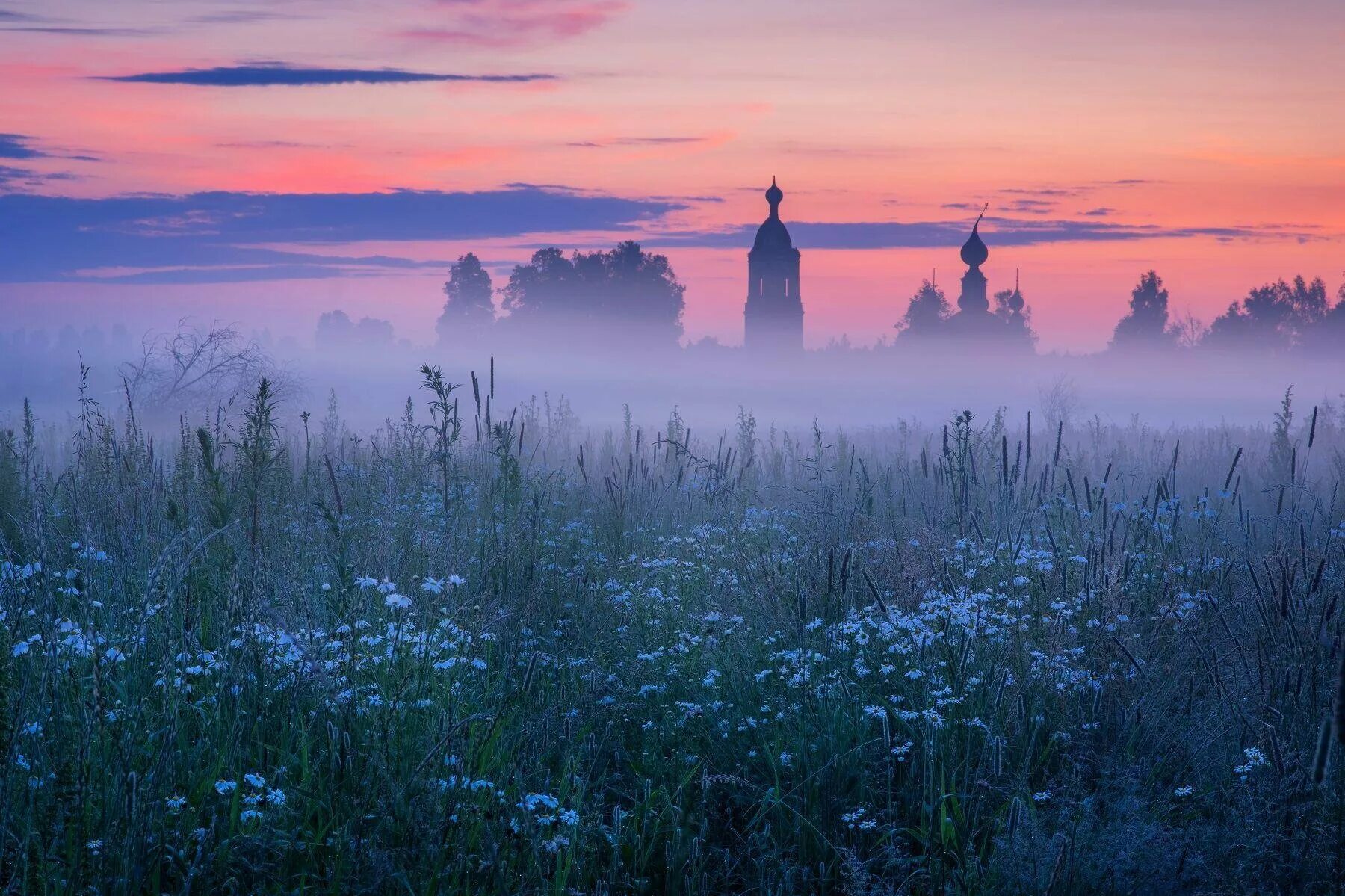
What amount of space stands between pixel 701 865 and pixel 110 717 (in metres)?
2.17

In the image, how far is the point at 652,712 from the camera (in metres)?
5.04

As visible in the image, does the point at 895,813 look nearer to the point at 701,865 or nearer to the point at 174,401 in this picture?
the point at 701,865

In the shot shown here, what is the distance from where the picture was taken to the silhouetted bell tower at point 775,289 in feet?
287

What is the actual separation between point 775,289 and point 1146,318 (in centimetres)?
3061

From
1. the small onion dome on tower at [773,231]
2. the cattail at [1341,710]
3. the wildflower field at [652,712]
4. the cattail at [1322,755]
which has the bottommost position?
the wildflower field at [652,712]

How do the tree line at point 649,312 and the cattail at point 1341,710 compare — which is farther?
the tree line at point 649,312

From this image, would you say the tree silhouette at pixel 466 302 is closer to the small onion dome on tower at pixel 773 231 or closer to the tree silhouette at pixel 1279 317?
the small onion dome on tower at pixel 773 231

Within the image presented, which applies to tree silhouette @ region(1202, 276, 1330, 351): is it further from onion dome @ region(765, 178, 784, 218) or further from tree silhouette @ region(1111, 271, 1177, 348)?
onion dome @ region(765, 178, 784, 218)

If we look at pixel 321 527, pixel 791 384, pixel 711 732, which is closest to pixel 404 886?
pixel 711 732

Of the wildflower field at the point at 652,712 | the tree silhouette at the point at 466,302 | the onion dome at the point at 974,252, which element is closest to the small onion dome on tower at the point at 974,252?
the onion dome at the point at 974,252

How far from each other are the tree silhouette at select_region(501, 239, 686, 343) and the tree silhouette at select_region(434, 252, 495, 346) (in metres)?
3.69

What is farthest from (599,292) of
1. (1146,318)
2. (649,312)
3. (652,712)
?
(652,712)

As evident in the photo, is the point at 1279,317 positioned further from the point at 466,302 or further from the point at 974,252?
the point at 466,302

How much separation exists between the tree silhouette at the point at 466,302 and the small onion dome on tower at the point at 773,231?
84.5 feet
